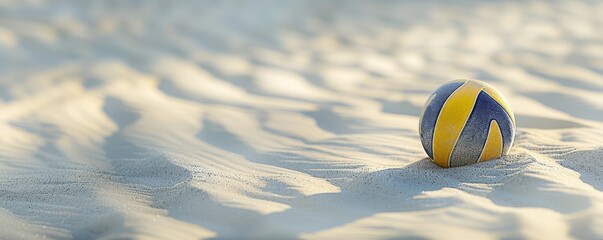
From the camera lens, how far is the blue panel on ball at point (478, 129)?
4.41 m

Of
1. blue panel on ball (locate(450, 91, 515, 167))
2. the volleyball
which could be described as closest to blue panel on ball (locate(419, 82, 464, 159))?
the volleyball

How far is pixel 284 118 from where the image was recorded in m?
6.41

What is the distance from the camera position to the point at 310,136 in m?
5.86

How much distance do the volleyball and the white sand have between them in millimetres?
110

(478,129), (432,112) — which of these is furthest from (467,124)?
(432,112)

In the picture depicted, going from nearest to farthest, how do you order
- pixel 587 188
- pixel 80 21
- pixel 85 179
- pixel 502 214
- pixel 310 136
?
1. pixel 502 214
2. pixel 587 188
3. pixel 85 179
4. pixel 310 136
5. pixel 80 21

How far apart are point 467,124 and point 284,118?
2.27 m

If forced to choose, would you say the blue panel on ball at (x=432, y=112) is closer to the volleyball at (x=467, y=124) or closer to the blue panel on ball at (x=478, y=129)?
the volleyball at (x=467, y=124)

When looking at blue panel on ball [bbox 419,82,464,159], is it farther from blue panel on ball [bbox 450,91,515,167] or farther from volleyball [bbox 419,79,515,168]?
A: blue panel on ball [bbox 450,91,515,167]

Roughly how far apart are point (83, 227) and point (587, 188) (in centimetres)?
→ 259

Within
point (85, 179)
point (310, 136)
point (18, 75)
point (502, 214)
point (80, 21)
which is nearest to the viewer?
point (502, 214)

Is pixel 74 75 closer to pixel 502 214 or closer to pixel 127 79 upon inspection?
pixel 127 79

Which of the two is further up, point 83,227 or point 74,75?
point 74,75

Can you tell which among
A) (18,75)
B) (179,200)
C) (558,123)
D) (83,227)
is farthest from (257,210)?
(18,75)
